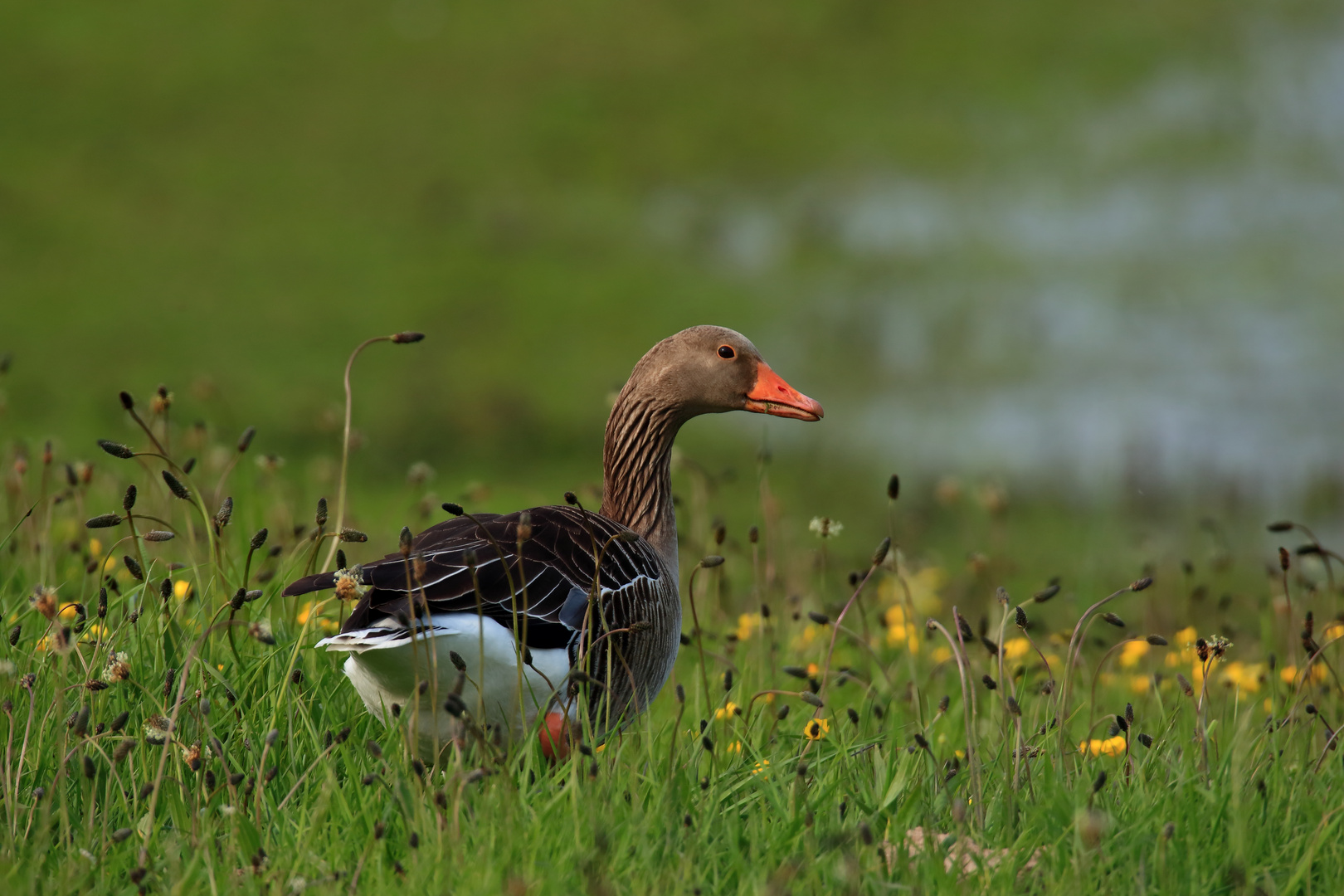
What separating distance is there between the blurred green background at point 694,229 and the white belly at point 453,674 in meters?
7.48

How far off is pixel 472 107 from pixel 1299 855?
16.1 metres

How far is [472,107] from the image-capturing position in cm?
1783

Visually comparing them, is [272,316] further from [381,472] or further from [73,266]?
[381,472]

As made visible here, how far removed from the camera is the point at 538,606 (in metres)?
3.97

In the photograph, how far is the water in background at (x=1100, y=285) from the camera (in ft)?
46.3

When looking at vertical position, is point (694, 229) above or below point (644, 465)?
above

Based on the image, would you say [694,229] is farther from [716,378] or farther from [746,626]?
[716,378]

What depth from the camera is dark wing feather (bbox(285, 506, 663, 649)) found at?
3697mm

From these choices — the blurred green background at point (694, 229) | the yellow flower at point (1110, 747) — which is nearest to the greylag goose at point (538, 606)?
the yellow flower at point (1110, 747)

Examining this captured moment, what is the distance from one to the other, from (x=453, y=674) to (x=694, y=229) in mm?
13369

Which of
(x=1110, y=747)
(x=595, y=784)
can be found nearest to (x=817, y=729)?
(x=595, y=784)

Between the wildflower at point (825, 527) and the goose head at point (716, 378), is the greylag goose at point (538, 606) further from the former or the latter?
the wildflower at point (825, 527)

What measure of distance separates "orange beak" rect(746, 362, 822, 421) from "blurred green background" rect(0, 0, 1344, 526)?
6.76 meters

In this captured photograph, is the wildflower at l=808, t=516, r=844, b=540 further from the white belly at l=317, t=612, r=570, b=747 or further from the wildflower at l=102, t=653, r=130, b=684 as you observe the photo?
the wildflower at l=102, t=653, r=130, b=684
